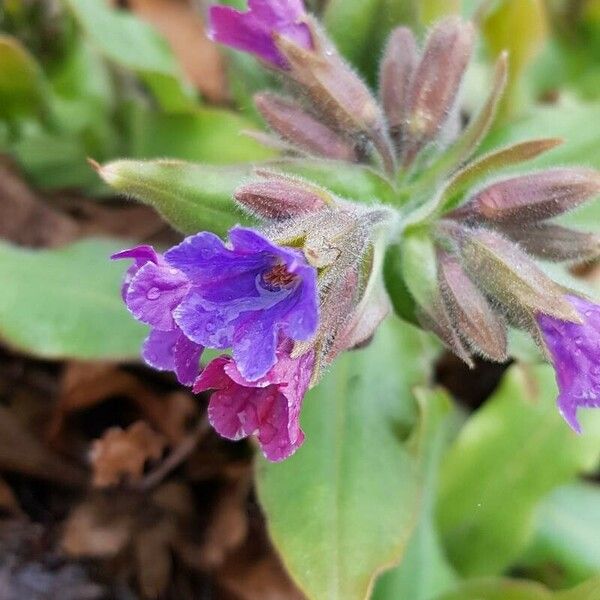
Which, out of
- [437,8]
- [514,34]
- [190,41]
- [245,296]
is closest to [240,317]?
[245,296]

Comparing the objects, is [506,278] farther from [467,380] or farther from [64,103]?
[64,103]

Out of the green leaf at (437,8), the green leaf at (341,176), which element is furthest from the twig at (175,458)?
the green leaf at (437,8)

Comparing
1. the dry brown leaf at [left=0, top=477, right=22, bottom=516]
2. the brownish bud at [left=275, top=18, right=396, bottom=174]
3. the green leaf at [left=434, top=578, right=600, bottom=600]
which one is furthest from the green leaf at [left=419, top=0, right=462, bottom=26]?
the dry brown leaf at [left=0, top=477, right=22, bottom=516]

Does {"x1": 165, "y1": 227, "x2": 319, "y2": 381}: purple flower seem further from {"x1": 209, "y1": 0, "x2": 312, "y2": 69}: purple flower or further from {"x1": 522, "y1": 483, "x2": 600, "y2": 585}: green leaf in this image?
{"x1": 522, "y1": 483, "x2": 600, "y2": 585}: green leaf

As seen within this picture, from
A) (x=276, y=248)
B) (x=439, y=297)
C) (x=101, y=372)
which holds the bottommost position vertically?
(x=101, y=372)

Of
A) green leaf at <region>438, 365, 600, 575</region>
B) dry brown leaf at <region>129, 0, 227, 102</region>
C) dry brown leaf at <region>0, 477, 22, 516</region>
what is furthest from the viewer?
dry brown leaf at <region>129, 0, 227, 102</region>

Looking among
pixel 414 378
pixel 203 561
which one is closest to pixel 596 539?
pixel 414 378

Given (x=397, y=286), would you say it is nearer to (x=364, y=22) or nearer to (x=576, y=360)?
(x=576, y=360)
